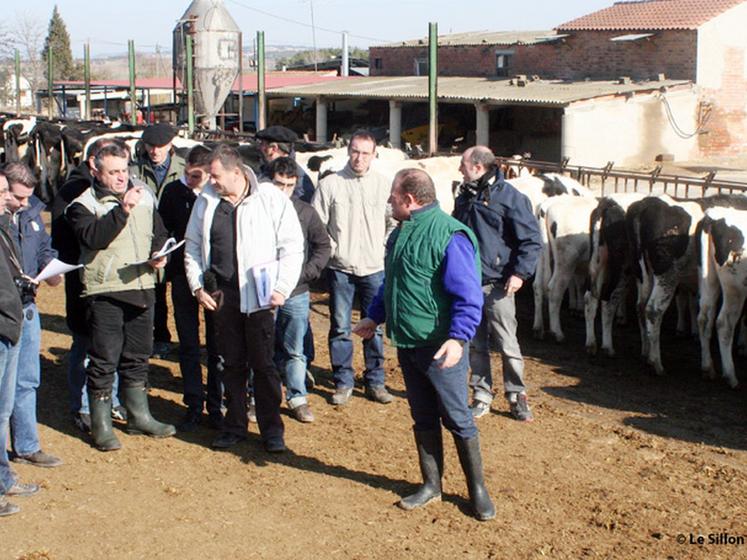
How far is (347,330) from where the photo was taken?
24.4ft

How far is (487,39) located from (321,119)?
8439 millimetres

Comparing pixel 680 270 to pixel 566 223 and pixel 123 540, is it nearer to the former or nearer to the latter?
pixel 566 223

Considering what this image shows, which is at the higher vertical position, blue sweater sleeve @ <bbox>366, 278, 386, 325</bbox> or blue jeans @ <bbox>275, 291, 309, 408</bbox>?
blue sweater sleeve @ <bbox>366, 278, 386, 325</bbox>

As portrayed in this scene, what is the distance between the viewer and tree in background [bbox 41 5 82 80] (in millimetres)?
82188

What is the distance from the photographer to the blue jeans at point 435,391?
206 inches

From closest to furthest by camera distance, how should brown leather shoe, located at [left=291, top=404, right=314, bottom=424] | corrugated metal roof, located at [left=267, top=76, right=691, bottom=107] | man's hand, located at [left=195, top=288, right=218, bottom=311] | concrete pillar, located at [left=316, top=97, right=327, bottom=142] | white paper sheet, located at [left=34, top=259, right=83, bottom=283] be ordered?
white paper sheet, located at [left=34, top=259, right=83, bottom=283] → man's hand, located at [left=195, top=288, right=218, bottom=311] → brown leather shoe, located at [left=291, top=404, right=314, bottom=424] → corrugated metal roof, located at [left=267, top=76, right=691, bottom=107] → concrete pillar, located at [left=316, top=97, right=327, bottom=142]

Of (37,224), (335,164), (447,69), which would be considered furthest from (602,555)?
(447,69)

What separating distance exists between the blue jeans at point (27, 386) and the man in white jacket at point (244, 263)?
3.29ft

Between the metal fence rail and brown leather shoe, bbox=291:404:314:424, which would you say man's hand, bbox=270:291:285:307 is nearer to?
brown leather shoe, bbox=291:404:314:424

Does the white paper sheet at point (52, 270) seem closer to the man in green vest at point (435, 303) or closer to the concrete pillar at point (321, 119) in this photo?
the man in green vest at point (435, 303)

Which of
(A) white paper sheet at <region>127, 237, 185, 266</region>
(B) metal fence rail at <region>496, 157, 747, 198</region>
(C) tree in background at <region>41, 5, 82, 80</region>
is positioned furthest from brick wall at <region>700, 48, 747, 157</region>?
(C) tree in background at <region>41, 5, 82, 80</region>

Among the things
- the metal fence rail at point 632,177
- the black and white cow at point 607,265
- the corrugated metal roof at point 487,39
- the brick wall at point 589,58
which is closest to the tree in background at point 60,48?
the corrugated metal roof at point 487,39

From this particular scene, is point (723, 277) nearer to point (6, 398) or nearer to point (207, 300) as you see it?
point (207, 300)

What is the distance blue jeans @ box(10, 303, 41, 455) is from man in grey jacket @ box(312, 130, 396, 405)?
2297mm
